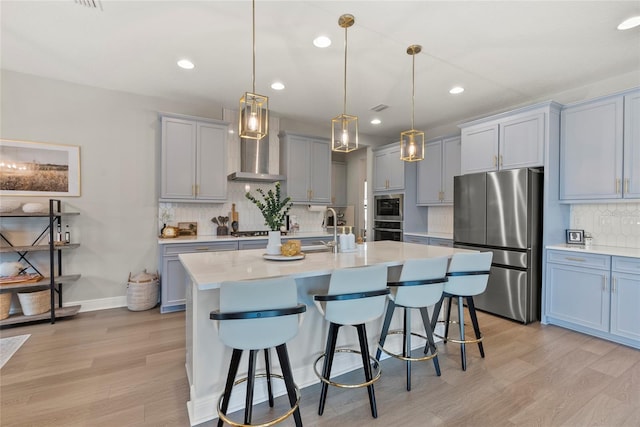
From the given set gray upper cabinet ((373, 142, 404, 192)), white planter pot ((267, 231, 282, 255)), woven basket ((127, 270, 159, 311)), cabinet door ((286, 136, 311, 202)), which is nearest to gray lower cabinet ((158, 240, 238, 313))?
woven basket ((127, 270, 159, 311))

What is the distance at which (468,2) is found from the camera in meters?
2.25

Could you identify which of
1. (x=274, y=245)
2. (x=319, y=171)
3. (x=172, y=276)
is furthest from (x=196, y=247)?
(x=319, y=171)

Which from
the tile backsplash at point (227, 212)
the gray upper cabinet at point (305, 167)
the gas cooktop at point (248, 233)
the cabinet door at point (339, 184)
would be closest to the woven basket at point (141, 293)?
the tile backsplash at point (227, 212)

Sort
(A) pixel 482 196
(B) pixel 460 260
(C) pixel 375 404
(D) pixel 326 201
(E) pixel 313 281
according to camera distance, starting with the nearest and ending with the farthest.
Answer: (C) pixel 375 404, (E) pixel 313 281, (B) pixel 460 260, (A) pixel 482 196, (D) pixel 326 201

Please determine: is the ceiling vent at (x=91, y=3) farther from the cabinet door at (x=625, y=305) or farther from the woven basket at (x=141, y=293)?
the cabinet door at (x=625, y=305)

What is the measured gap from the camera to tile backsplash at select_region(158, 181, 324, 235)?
4.30m

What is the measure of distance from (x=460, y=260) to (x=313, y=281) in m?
1.16

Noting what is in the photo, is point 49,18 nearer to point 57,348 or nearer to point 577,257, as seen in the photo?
point 57,348

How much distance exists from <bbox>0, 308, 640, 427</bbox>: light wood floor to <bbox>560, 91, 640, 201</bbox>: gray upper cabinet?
1557 mm

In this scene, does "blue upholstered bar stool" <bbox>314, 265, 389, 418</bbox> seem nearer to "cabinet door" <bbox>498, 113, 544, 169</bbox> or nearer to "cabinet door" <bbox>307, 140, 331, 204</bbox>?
"cabinet door" <bbox>498, 113, 544, 169</bbox>

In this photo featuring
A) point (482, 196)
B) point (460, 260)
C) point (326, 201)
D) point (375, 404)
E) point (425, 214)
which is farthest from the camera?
point (425, 214)

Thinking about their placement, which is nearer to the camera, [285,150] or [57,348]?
[57,348]

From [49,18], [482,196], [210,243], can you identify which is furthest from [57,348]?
[482,196]

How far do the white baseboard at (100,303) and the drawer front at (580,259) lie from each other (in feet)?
17.1
